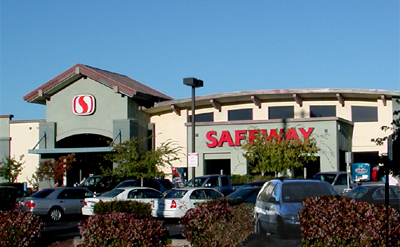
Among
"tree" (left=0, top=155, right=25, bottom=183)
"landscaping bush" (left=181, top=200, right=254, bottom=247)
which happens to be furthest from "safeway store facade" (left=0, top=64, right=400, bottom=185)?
"landscaping bush" (left=181, top=200, right=254, bottom=247)

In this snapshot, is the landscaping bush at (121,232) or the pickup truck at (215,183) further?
the pickup truck at (215,183)

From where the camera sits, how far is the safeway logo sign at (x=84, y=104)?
40.8 m

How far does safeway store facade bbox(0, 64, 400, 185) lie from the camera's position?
124 feet

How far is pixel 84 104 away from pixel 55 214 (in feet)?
56.5

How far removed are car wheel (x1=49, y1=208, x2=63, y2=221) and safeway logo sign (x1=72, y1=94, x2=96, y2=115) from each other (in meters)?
16.8

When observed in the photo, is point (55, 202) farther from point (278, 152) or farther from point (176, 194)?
point (278, 152)

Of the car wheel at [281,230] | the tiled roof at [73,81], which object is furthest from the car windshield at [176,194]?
the tiled roof at [73,81]

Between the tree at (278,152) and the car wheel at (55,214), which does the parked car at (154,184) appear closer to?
the car wheel at (55,214)

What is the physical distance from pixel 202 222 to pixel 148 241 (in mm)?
1176

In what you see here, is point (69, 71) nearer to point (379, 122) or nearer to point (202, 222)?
point (379, 122)

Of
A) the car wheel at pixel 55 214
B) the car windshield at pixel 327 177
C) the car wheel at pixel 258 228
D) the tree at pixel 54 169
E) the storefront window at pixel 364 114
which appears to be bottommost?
the car wheel at pixel 55 214

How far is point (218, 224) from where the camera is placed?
11.8 m

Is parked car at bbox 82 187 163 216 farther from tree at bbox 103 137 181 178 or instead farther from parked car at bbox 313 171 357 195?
parked car at bbox 313 171 357 195

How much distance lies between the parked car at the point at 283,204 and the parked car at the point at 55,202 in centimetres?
1143
